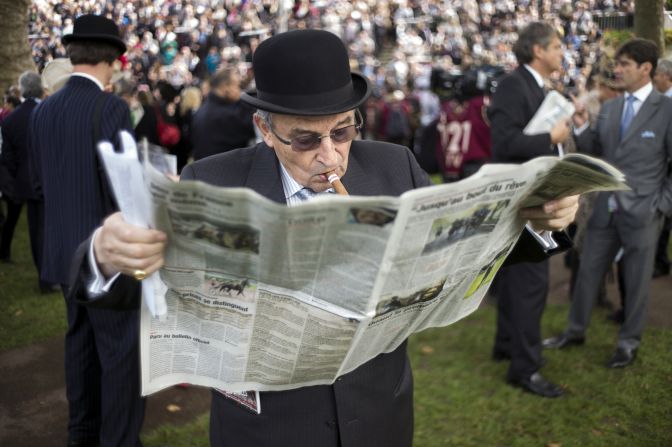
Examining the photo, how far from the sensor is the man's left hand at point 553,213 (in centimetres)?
160

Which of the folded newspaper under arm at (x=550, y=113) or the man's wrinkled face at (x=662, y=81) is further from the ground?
the folded newspaper under arm at (x=550, y=113)

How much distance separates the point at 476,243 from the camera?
1.51m

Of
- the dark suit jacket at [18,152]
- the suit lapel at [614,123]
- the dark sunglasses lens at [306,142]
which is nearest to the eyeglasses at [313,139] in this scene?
the dark sunglasses lens at [306,142]

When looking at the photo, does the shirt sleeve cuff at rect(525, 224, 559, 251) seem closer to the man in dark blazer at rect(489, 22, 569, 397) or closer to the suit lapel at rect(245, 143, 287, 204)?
the suit lapel at rect(245, 143, 287, 204)

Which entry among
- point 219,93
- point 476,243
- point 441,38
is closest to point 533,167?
point 476,243

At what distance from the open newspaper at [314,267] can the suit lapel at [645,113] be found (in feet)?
10.4

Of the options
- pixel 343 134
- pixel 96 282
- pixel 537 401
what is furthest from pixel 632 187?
pixel 96 282

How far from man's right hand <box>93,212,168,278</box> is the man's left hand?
0.89 m

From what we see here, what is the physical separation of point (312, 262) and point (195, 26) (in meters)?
3.57

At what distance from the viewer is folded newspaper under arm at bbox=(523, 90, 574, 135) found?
3910 millimetres

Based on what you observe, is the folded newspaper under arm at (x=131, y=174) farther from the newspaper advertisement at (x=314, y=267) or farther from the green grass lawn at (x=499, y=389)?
the green grass lawn at (x=499, y=389)

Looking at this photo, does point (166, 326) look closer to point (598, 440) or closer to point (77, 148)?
point (77, 148)

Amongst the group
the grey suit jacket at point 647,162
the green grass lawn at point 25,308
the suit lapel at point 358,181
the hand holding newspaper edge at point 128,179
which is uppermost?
the hand holding newspaper edge at point 128,179

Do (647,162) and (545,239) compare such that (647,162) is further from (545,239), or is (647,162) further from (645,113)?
(545,239)
